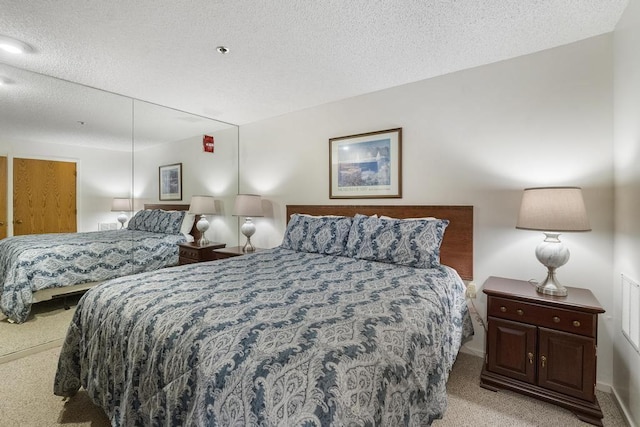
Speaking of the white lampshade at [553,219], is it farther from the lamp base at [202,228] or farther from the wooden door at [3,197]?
the wooden door at [3,197]

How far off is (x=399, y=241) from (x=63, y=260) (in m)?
2.98

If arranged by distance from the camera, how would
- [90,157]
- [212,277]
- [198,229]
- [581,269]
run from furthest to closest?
[198,229], [90,157], [581,269], [212,277]

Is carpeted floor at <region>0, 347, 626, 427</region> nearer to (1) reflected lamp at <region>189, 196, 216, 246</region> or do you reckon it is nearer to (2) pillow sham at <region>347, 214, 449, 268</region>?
(2) pillow sham at <region>347, 214, 449, 268</region>

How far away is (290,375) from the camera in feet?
2.93

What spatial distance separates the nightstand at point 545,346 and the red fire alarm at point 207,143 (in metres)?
3.56

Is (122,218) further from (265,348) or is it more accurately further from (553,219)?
(553,219)

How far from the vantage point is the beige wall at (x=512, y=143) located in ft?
6.64

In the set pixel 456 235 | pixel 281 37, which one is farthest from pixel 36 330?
pixel 456 235

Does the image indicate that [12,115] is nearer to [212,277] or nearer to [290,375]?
[212,277]

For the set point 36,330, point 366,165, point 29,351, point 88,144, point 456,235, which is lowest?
point 29,351

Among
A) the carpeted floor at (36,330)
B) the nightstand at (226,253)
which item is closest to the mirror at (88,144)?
the carpeted floor at (36,330)

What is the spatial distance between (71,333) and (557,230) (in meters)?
2.95

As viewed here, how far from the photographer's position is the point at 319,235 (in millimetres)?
2748

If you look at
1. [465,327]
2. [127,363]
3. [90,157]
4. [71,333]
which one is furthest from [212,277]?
[90,157]
